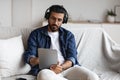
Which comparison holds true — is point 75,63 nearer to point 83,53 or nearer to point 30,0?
point 83,53

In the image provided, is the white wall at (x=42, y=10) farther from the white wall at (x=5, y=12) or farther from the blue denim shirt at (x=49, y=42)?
the blue denim shirt at (x=49, y=42)

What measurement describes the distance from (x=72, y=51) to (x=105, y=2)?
8.63 ft

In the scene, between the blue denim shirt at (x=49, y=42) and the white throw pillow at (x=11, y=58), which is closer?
the white throw pillow at (x=11, y=58)

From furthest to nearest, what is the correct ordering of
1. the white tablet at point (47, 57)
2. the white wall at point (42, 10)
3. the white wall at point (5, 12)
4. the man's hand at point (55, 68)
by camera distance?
1. the white wall at point (42, 10)
2. the white wall at point (5, 12)
3. the man's hand at point (55, 68)
4. the white tablet at point (47, 57)

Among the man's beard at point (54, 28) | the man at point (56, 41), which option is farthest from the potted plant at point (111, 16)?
the man's beard at point (54, 28)

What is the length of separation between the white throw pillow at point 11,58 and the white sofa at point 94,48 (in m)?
0.19

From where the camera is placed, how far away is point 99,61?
2.49m

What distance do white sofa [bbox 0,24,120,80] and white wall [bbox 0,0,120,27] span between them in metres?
2.01

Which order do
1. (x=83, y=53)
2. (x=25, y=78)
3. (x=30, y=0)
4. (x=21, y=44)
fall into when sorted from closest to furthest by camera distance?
(x=25, y=78)
(x=21, y=44)
(x=83, y=53)
(x=30, y=0)

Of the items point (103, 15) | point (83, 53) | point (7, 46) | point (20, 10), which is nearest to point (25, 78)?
point (7, 46)

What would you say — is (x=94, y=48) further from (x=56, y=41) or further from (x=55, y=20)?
(x=55, y=20)

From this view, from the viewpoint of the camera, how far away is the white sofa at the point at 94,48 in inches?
94.8

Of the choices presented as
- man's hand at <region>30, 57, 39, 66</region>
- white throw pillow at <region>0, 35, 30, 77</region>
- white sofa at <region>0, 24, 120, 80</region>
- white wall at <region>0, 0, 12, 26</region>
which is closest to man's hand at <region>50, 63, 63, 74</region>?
man's hand at <region>30, 57, 39, 66</region>

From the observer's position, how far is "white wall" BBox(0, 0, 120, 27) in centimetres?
438
